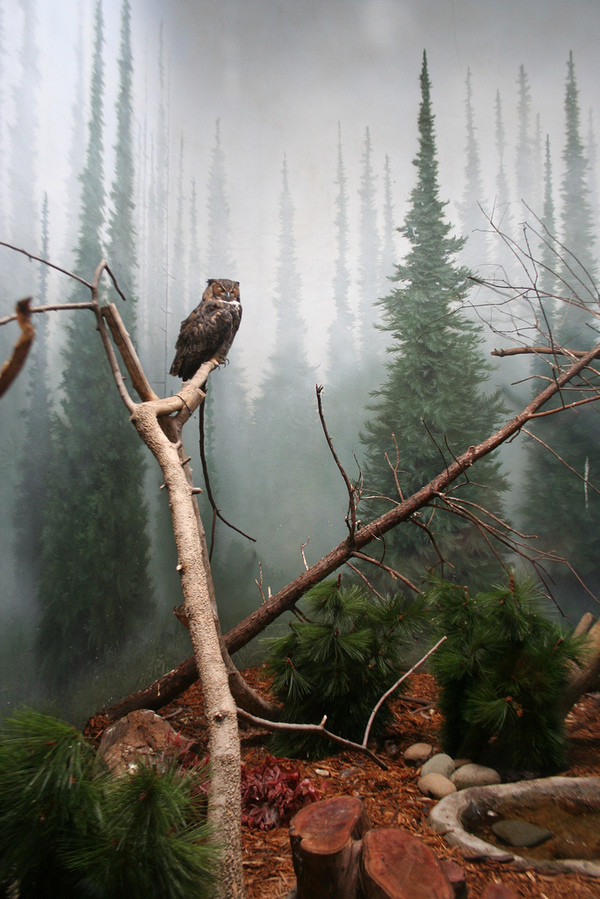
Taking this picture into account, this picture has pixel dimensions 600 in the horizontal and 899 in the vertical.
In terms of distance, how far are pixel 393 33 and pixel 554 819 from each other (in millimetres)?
4975

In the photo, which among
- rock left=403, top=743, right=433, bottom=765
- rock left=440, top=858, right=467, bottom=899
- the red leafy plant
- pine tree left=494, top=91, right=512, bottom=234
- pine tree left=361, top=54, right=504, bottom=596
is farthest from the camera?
pine tree left=494, top=91, right=512, bottom=234

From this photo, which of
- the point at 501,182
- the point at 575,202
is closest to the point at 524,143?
the point at 501,182

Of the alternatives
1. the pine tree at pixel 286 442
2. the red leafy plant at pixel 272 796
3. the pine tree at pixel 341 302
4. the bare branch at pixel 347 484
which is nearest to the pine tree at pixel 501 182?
the pine tree at pixel 341 302

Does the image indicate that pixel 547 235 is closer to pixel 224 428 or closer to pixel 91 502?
pixel 224 428

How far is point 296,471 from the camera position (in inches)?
151

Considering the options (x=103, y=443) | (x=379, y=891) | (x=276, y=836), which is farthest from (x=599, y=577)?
(x=103, y=443)

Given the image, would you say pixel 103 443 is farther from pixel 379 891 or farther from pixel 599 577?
pixel 599 577

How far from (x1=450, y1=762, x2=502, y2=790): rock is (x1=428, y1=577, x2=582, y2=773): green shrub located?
0.21 ft

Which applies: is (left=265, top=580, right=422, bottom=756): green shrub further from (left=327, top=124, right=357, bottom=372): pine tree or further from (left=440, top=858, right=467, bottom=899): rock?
(left=327, top=124, right=357, bottom=372): pine tree

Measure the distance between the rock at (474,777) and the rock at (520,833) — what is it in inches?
9.5

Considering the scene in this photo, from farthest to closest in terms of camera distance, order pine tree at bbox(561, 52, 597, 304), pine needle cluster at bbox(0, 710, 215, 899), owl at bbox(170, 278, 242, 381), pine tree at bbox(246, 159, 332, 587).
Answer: pine tree at bbox(246, 159, 332, 587) < pine tree at bbox(561, 52, 597, 304) < owl at bbox(170, 278, 242, 381) < pine needle cluster at bbox(0, 710, 215, 899)

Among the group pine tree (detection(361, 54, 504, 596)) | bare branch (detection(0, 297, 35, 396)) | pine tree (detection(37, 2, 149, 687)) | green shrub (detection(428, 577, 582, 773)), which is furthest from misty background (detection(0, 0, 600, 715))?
bare branch (detection(0, 297, 35, 396))

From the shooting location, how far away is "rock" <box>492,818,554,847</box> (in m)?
1.41

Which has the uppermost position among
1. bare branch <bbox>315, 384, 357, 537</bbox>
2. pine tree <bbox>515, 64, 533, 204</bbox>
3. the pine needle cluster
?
pine tree <bbox>515, 64, 533, 204</bbox>
